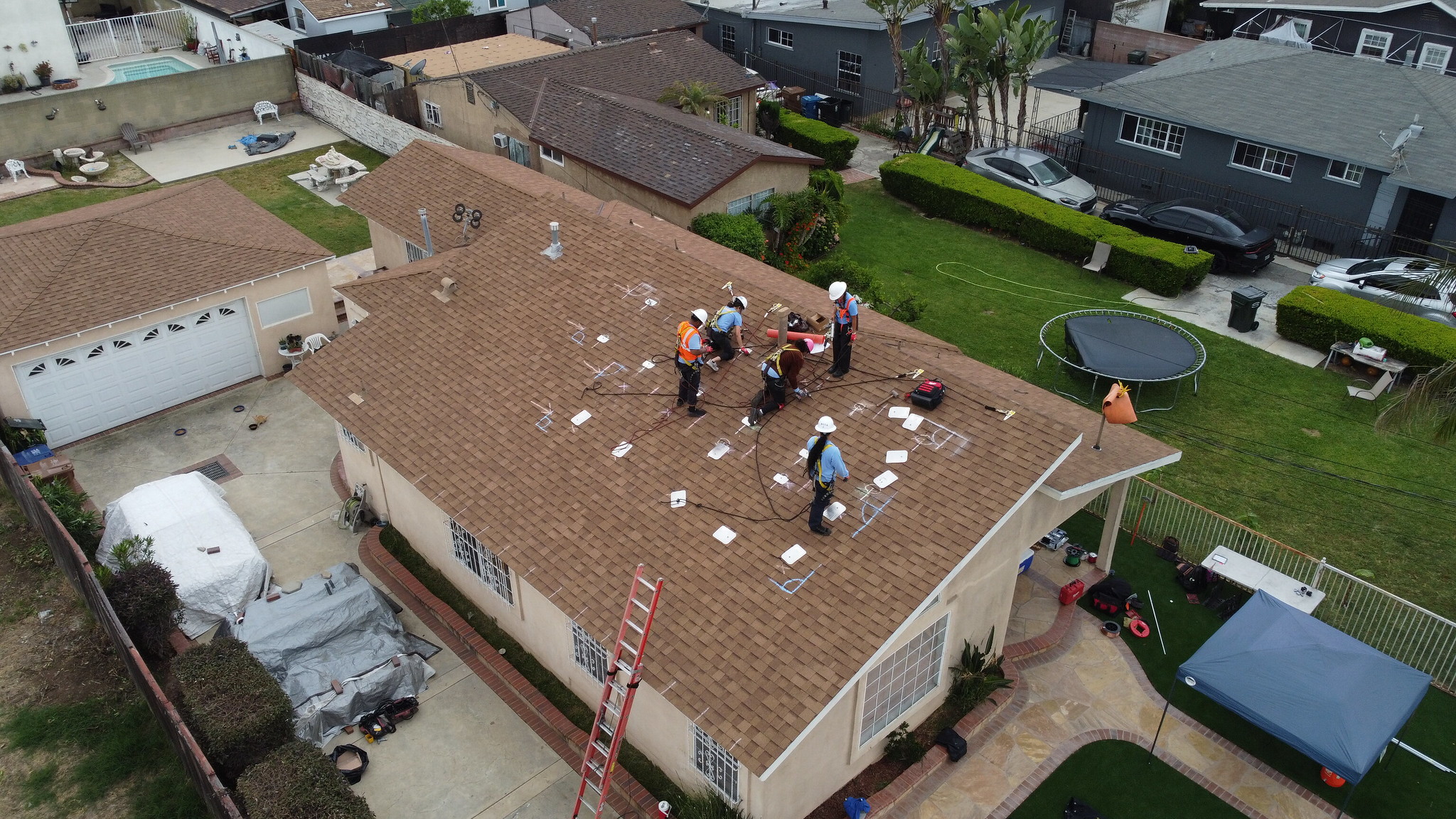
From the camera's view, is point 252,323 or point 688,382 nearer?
point 688,382

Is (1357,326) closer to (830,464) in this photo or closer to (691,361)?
(830,464)

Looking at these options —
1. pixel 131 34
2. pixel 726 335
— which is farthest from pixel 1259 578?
pixel 131 34

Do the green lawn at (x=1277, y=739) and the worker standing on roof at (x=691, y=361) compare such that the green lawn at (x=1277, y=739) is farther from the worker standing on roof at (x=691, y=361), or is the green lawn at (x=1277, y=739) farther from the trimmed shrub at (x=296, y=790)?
the trimmed shrub at (x=296, y=790)

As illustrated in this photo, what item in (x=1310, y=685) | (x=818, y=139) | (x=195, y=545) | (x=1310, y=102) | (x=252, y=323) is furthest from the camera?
(x=818, y=139)

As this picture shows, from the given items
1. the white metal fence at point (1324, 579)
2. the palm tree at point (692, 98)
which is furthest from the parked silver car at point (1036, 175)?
the white metal fence at point (1324, 579)

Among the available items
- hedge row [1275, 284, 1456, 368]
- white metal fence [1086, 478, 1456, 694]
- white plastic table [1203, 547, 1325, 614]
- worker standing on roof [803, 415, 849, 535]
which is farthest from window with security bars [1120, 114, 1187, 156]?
worker standing on roof [803, 415, 849, 535]

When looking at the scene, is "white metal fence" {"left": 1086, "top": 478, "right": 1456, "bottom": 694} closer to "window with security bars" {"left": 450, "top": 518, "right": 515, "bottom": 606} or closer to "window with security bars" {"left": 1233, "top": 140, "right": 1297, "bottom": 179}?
"window with security bars" {"left": 450, "top": 518, "right": 515, "bottom": 606}

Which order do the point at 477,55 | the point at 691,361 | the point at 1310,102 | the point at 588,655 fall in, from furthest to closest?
the point at 477,55
the point at 1310,102
the point at 691,361
the point at 588,655
